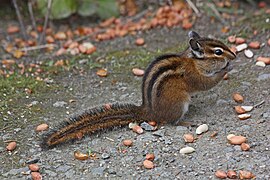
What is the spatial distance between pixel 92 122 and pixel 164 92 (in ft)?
2.16

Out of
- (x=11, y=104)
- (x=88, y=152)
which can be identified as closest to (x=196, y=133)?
(x=88, y=152)

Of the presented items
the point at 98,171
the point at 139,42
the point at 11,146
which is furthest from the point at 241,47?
the point at 11,146

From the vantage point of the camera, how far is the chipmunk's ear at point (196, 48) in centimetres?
546

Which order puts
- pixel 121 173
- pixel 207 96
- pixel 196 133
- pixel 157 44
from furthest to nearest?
pixel 157 44, pixel 207 96, pixel 196 133, pixel 121 173

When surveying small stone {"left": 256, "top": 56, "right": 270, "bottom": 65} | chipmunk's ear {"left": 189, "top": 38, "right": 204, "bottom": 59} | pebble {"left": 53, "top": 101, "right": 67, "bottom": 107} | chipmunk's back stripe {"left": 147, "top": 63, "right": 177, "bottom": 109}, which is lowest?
pebble {"left": 53, "top": 101, "right": 67, "bottom": 107}

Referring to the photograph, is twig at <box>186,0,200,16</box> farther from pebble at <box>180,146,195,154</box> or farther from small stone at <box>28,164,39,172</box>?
small stone at <box>28,164,39,172</box>

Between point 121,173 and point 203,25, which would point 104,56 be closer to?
point 203,25

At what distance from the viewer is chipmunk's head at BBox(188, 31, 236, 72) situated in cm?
554

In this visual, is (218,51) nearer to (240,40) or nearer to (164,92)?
(164,92)

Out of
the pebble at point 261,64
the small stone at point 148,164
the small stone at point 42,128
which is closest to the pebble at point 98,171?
the small stone at point 148,164

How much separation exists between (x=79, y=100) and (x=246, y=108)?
5.31 ft

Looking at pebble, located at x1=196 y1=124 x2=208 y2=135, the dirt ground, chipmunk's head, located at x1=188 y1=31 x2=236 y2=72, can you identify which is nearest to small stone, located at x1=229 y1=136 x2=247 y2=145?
the dirt ground

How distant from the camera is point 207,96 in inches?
235

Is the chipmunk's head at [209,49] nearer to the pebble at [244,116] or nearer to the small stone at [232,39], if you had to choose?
the pebble at [244,116]
